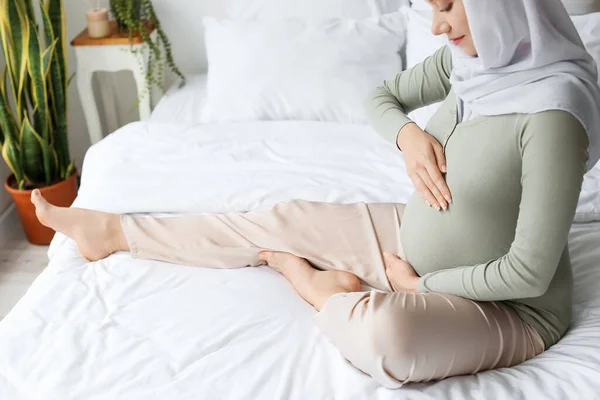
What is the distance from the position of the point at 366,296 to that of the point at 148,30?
5.58 feet

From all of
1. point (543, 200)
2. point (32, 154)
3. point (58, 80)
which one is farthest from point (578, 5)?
point (32, 154)

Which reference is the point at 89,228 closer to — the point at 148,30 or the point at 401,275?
the point at 401,275

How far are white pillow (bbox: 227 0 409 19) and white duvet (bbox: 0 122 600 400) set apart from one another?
2.63ft

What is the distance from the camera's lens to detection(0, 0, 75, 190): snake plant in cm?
220

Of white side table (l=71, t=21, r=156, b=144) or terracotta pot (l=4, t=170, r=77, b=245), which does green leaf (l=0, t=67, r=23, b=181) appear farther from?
white side table (l=71, t=21, r=156, b=144)

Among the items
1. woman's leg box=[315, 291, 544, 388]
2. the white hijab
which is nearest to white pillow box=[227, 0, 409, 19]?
the white hijab

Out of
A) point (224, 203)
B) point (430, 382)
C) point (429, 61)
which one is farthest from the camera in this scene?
point (224, 203)

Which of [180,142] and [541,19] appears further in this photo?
[180,142]

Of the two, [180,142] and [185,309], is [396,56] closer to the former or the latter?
[180,142]

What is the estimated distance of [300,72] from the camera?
2.20 meters

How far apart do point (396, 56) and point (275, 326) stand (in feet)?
4.22

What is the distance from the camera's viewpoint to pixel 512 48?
1.07m

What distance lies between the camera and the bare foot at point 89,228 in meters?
1.51

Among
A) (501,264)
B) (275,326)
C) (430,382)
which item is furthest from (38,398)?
(501,264)
